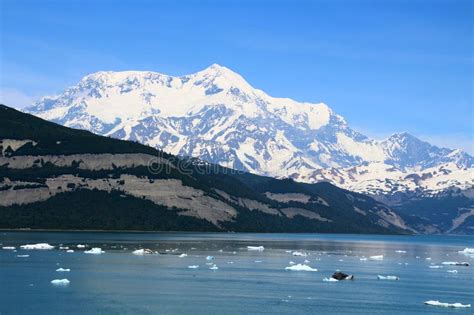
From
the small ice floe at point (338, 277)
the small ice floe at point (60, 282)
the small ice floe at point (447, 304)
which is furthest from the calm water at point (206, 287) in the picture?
the small ice floe at point (338, 277)

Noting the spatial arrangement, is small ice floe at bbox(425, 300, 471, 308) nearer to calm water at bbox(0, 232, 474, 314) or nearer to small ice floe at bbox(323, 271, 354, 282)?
calm water at bbox(0, 232, 474, 314)

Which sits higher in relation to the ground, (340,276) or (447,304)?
A: (340,276)

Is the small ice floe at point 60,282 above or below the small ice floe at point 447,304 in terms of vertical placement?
above

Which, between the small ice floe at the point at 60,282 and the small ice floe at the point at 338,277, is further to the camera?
the small ice floe at the point at 338,277

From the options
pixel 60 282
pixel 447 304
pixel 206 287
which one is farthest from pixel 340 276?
pixel 60 282

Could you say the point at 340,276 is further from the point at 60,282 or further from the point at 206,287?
the point at 60,282

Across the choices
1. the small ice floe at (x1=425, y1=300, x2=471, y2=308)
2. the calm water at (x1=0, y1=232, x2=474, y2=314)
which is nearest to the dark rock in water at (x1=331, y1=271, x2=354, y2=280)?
the calm water at (x1=0, y1=232, x2=474, y2=314)

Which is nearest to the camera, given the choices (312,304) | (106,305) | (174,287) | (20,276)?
(106,305)

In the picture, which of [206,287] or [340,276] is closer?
[206,287]

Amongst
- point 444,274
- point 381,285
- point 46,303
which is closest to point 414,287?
point 381,285

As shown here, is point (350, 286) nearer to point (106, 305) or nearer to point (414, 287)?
point (414, 287)

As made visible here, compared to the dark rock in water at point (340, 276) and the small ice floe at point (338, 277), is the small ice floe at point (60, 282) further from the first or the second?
the dark rock in water at point (340, 276)
